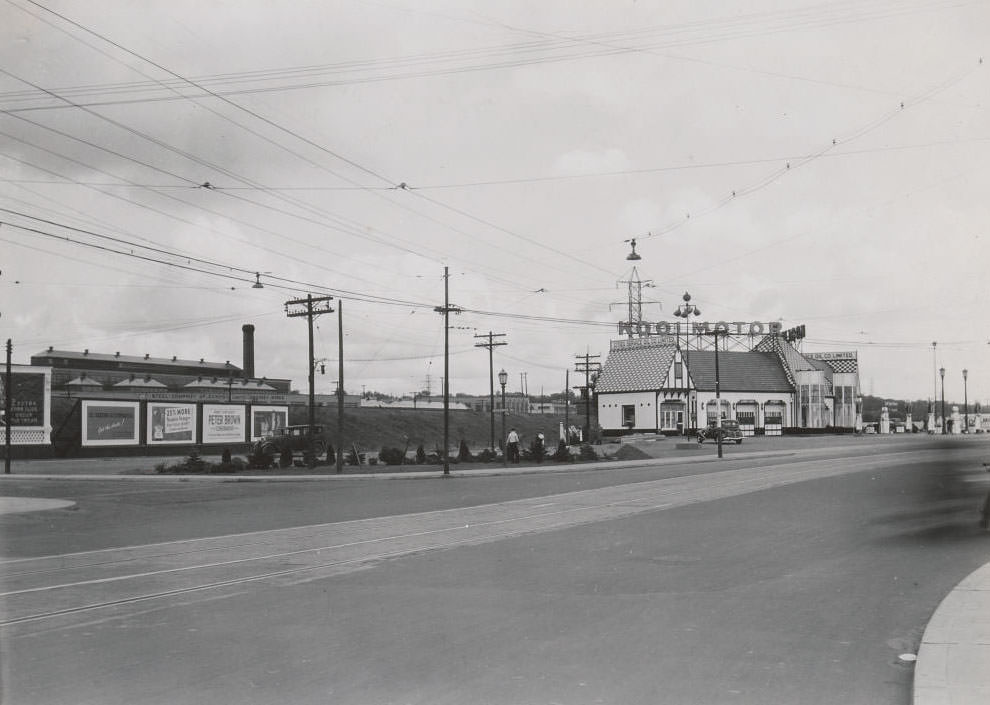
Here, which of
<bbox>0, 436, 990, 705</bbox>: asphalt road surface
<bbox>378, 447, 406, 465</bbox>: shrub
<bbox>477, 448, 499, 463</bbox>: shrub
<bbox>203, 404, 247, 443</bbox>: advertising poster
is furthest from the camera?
<bbox>203, 404, 247, 443</bbox>: advertising poster

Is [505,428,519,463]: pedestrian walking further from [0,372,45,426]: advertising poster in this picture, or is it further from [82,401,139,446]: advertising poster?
[0,372,45,426]: advertising poster

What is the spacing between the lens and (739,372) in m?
86.8

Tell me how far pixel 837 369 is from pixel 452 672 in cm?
9667

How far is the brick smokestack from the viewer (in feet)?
344

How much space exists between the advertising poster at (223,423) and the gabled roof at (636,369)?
38338 millimetres

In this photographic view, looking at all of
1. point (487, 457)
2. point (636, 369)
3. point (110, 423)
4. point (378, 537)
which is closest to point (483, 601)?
point (378, 537)

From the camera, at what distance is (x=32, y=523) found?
59.2 ft

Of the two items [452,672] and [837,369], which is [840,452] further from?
[837,369]

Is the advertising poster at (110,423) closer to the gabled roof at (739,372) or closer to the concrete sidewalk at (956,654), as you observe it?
the gabled roof at (739,372)

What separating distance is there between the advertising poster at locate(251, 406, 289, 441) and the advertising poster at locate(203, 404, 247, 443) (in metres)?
0.93

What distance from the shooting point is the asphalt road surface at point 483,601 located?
620 cm

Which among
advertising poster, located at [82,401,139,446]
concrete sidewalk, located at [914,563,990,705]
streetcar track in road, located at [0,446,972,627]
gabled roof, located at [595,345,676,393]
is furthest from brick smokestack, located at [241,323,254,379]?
concrete sidewalk, located at [914,563,990,705]

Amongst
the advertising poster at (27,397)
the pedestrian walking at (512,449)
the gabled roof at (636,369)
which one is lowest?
the pedestrian walking at (512,449)

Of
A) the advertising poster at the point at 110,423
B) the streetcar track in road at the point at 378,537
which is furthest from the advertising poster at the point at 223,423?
the streetcar track in road at the point at 378,537
